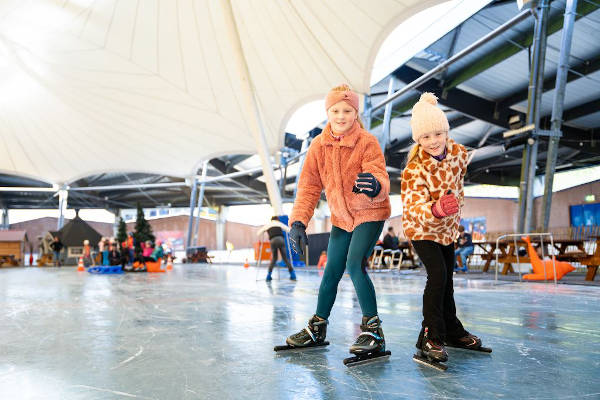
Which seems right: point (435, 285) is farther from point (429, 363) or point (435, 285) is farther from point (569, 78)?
point (569, 78)

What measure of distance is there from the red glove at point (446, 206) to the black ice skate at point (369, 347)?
69 cm

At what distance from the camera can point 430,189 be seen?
93.5 inches

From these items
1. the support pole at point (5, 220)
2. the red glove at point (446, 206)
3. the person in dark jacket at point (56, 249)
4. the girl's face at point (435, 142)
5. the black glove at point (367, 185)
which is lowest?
the person in dark jacket at point (56, 249)

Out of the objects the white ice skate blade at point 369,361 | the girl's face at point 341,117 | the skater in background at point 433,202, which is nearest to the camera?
the white ice skate blade at point 369,361

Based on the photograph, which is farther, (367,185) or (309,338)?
(309,338)

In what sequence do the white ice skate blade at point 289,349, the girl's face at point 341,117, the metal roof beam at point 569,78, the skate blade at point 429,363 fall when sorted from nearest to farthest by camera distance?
1. the skate blade at point 429,363
2. the white ice skate blade at point 289,349
3. the girl's face at point 341,117
4. the metal roof beam at point 569,78

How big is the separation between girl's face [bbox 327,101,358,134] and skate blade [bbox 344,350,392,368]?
1236 millimetres

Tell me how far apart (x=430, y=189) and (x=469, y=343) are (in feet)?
2.89

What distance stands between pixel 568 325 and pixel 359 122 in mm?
2141

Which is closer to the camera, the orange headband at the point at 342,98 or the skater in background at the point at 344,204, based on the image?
the skater in background at the point at 344,204

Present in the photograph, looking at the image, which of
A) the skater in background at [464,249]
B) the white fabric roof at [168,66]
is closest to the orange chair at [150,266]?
the white fabric roof at [168,66]

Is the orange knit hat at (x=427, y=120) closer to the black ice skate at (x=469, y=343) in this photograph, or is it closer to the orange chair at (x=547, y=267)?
the black ice skate at (x=469, y=343)

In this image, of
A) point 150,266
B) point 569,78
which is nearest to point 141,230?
point 150,266

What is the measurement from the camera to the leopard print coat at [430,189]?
234 cm
